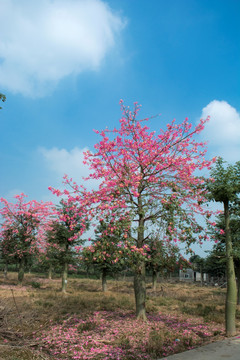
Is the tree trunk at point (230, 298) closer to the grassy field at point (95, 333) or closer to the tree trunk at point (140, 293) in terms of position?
the grassy field at point (95, 333)

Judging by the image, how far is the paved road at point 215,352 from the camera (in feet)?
19.8

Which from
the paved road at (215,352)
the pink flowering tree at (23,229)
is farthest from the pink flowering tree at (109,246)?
the pink flowering tree at (23,229)

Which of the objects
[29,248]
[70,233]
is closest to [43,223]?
[29,248]

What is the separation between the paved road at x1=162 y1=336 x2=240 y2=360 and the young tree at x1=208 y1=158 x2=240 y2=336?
1.59 metres

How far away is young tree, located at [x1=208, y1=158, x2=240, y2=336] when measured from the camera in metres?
8.92

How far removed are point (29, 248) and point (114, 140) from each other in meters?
21.4

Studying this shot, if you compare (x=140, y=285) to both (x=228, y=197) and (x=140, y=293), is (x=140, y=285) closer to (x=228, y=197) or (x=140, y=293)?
(x=140, y=293)

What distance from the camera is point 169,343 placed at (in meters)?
7.54

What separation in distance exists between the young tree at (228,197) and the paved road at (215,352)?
159 centimetres

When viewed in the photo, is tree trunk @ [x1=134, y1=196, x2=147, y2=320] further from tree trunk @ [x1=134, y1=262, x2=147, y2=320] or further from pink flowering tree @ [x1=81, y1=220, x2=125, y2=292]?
pink flowering tree @ [x1=81, y1=220, x2=125, y2=292]

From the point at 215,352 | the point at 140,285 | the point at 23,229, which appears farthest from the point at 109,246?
the point at 23,229

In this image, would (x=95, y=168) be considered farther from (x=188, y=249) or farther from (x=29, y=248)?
(x=29, y=248)

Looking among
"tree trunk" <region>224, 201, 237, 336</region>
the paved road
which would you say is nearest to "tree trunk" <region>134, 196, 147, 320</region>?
"tree trunk" <region>224, 201, 237, 336</region>

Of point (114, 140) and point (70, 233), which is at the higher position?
point (114, 140)
